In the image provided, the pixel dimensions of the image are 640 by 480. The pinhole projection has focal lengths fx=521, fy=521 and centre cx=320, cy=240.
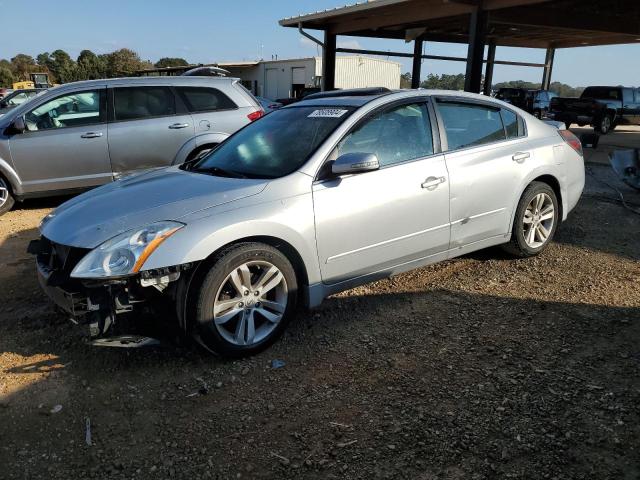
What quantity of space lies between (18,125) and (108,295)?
5.08 meters

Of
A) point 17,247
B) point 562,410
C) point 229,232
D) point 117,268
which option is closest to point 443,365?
point 562,410

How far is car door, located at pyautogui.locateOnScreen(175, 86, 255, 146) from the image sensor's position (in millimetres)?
7438

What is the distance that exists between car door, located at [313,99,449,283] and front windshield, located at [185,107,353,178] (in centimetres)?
24

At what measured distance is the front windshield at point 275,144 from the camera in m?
3.76

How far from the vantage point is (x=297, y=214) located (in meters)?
3.42

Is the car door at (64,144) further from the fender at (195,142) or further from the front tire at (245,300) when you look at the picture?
the front tire at (245,300)

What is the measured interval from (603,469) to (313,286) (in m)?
1.93

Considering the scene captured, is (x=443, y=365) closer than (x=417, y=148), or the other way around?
(x=443, y=365)

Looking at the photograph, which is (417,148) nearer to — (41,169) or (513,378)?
(513,378)

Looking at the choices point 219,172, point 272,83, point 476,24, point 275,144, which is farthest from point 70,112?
point 272,83

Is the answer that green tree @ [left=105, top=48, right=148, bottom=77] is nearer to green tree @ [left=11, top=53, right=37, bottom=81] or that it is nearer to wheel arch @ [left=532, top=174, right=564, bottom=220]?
green tree @ [left=11, top=53, right=37, bottom=81]

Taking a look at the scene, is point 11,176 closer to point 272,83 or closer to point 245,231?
point 245,231

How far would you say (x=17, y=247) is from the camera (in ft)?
18.7

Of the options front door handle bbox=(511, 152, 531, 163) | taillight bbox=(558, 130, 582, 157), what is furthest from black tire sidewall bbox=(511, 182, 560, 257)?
taillight bbox=(558, 130, 582, 157)
